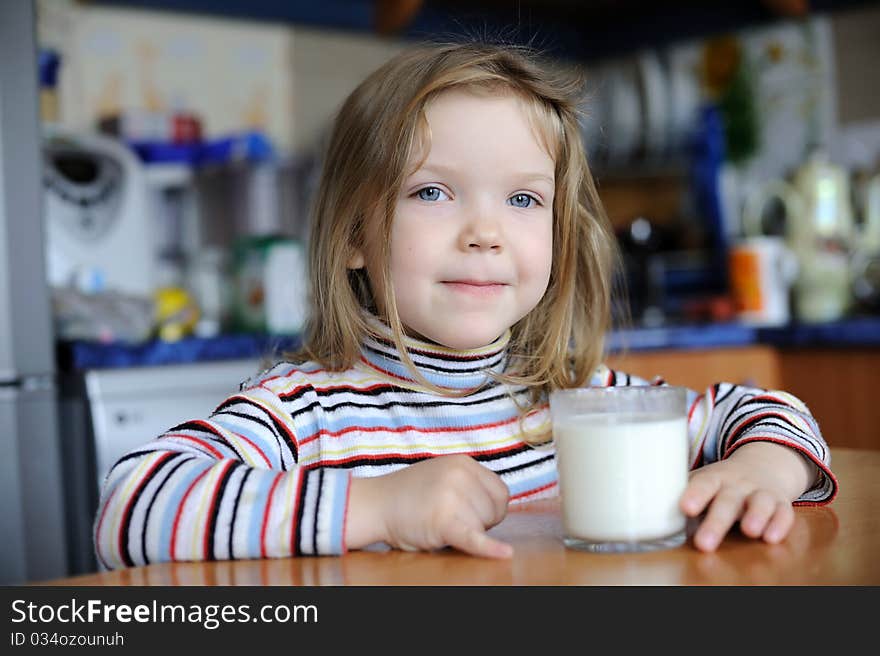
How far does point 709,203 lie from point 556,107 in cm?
222

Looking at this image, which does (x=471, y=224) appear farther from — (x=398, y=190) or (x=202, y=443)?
(x=202, y=443)

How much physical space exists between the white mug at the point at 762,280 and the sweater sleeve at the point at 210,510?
2313 mm

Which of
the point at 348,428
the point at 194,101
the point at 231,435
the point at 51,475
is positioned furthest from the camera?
the point at 194,101

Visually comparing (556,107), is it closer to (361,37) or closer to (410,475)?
(410,475)

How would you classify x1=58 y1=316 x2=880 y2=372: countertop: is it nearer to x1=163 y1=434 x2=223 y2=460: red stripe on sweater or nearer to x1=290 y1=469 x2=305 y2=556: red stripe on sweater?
x1=163 y1=434 x2=223 y2=460: red stripe on sweater

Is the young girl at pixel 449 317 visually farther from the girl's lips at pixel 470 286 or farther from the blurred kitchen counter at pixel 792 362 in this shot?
the blurred kitchen counter at pixel 792 362

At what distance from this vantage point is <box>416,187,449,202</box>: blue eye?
93 cm

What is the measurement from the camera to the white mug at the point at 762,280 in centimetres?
281

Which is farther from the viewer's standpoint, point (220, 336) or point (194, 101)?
point (194, 101)

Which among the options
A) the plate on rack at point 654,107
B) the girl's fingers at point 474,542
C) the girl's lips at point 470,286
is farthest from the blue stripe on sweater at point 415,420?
the plate on rack at point 654,107

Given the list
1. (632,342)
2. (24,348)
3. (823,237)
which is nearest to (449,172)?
(24,348)

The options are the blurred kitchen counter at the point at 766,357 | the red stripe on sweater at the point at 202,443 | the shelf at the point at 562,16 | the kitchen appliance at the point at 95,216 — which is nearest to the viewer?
the red stripe on sweater at the point at 202,443

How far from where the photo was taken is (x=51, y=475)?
1899 millimetres
